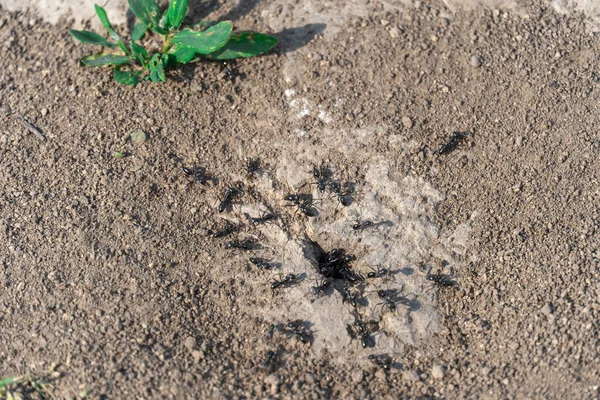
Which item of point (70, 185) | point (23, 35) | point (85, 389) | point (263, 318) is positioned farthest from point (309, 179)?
point (23, 35)

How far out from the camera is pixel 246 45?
503 cm

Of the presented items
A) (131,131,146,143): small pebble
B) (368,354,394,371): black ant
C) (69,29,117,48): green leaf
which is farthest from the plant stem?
(368,354,394,371): black ant

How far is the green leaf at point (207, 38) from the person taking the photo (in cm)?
478

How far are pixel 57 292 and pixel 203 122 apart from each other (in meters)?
1.65

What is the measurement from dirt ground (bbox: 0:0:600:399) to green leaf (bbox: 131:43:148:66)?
0.68 feet

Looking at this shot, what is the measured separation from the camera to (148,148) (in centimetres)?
474

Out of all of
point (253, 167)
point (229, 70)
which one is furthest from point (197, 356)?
point (229, 70)

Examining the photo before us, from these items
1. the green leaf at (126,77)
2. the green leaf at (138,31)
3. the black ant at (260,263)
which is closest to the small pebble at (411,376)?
the black ant at (260,263)

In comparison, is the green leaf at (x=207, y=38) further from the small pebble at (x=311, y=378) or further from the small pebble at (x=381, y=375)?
the small pebble at (x=381, y=375)

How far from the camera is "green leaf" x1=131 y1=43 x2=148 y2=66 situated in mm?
4930

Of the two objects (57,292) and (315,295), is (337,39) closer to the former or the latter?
(315,295)

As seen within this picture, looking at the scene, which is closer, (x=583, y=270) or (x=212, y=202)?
(x=583, y=270)

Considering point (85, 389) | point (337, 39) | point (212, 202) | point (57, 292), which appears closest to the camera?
point (85, 389)

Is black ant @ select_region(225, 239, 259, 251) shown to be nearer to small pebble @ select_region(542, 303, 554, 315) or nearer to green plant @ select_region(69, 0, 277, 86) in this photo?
green plant @ select_region(69, 0, 277, 86)
